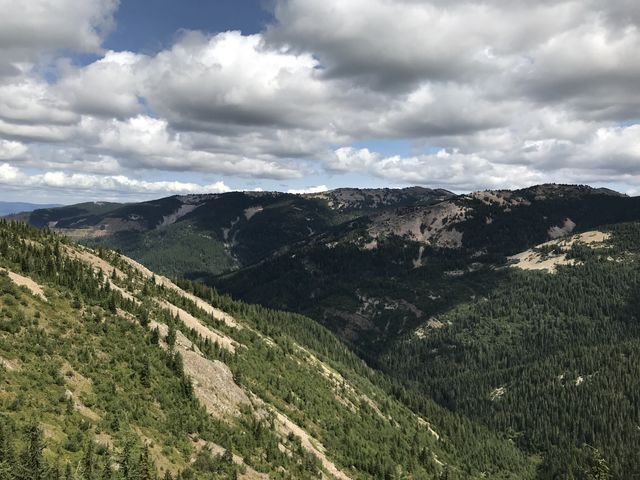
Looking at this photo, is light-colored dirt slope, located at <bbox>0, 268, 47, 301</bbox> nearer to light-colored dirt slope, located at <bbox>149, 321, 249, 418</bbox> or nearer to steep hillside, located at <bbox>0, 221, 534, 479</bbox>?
steep hillside, located at <bbox>0, 221, 534, 479</bbox>

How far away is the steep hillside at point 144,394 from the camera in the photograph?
4178cm

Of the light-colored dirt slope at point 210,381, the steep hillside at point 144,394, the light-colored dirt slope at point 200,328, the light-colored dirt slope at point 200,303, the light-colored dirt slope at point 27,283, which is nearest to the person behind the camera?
the steep hillside at point 144,394

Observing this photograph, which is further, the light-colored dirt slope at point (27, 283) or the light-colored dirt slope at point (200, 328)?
the light-colored dirt slope at point (200, 328)

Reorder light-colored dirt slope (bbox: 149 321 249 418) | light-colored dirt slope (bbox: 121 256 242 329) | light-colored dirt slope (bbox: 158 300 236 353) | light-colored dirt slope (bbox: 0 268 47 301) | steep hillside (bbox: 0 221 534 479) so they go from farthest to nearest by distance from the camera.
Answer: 1. light-colored dirt slope (bbox: 121 256 242 329)
2. light-colored dirt slope (bbox: 158 300 236 353)
3. light-colored dirt slope (bbox: 149 321 249 418)
4. light-colored dirt slope (bbox: 0 268 47 301)
5. steep hillside (bbox: 0 221 534 479)

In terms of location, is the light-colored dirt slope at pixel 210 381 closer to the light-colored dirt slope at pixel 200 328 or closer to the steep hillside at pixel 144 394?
the steep hillside at pixel 144 394

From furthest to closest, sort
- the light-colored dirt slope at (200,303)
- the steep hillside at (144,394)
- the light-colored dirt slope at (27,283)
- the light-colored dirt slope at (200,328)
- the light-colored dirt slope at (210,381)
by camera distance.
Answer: the light-colored dirt slope at (200,303)
the light-colored dirt slope at (200,328)
the light-colored dirt slope at (210,381)
the light-colored dirt slope at (27,283)
the steep hillside at (144,394)

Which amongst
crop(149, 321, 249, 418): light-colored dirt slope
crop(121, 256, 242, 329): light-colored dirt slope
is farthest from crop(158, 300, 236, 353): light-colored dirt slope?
crop(149, 321, 249, 418): light-colored dirt slope

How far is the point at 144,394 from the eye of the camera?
57.3 m

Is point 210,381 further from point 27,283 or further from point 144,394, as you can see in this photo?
point 27,283

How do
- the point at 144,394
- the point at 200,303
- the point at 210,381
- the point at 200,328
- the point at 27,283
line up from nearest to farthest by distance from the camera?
the point at 144,394
the point at 27,283
the point at 210,381
the point at 200,328
the point at 200,303

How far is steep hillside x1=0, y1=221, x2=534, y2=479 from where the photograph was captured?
4178cm

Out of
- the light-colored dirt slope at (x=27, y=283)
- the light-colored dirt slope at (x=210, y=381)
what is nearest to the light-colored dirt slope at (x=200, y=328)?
the light-colored dirt slope at (x=210, y=381)

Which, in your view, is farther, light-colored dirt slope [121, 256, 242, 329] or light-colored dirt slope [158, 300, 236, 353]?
light-colored dirt slope [121, 256, 242, 329]

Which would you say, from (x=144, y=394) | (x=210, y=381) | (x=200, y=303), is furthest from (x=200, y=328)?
(x=144, y=394)
